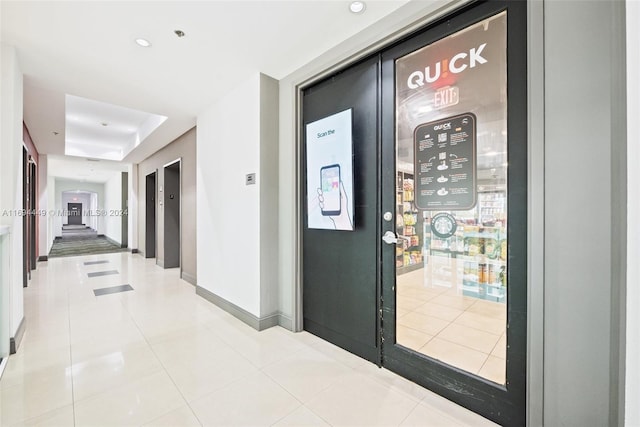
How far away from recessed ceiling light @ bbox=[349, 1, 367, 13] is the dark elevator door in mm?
362

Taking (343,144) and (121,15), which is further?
(343,144)

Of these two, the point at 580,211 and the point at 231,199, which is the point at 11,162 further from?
the point at 580,211

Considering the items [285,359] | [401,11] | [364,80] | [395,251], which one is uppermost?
[401,11]

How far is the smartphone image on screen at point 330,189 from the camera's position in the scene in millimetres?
2469

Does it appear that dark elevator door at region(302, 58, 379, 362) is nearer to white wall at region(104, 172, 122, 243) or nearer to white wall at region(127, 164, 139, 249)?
white wall at region(127, 164, 139, 249)

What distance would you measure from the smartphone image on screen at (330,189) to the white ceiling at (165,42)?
113 centimetres

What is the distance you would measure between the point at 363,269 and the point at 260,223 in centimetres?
123

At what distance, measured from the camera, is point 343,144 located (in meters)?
2.42

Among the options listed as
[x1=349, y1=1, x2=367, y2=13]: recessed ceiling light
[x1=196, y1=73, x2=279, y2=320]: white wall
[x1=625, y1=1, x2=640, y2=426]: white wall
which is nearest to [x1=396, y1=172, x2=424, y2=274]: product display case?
[x1=625, y1=1, x2=640, y2=426]: white wall

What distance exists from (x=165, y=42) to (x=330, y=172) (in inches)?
73.3

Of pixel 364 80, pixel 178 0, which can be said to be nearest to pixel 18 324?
pixel 178 0

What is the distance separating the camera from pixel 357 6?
78.8 inches

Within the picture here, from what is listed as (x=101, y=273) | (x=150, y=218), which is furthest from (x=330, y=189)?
(x=150, y=218)

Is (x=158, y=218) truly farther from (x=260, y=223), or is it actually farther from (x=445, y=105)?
(x=445, y=105)
